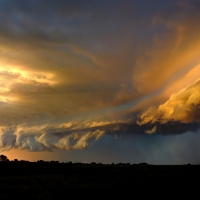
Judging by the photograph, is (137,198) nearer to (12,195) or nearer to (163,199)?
(163,199)

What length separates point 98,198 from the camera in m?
41.1

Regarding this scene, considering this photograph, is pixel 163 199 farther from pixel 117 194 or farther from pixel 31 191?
pixel 31 191

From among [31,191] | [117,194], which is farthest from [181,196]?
[31,191]

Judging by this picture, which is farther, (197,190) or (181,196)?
(197,190)

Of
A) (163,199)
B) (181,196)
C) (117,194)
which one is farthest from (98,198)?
(181,196)

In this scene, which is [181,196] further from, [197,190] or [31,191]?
[31,191]

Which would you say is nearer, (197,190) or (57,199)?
(57,199)

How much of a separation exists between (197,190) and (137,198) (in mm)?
12760

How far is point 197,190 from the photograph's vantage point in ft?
155

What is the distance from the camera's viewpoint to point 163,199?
39531 millimetres

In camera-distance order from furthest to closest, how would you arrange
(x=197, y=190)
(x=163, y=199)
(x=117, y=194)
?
(x=197, y=190)
(x=117, y=194)
(x=163, y=199)

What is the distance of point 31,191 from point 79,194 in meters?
9.47

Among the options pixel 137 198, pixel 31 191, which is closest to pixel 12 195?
pixel 31 191

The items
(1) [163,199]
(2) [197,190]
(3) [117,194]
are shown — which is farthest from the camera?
(2) [197,190]
